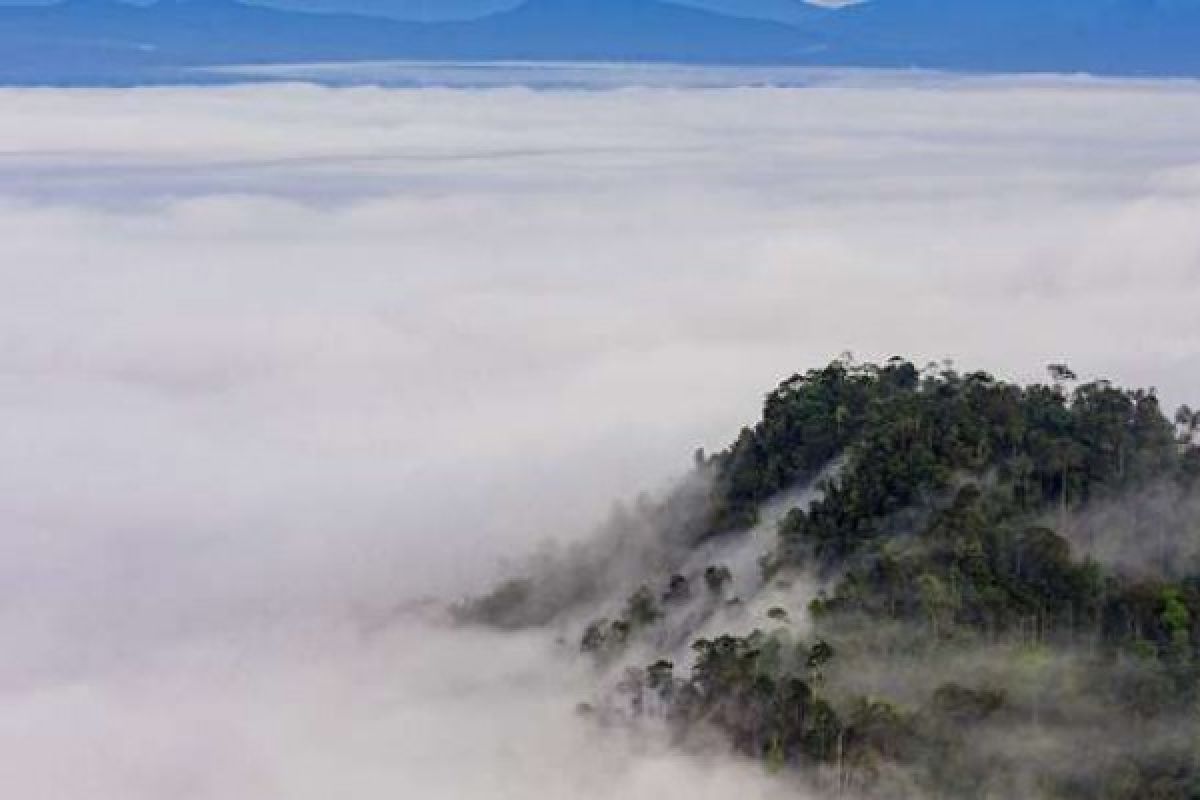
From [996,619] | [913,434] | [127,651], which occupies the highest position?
[913,434]

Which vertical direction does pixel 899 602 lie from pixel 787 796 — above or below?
above

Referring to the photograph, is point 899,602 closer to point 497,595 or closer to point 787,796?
point 787,796

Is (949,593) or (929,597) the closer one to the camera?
(929,597)

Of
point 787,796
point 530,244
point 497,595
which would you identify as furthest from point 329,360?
point 787,796

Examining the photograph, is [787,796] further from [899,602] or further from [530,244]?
[530,244]

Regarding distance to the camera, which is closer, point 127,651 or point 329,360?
point 127,651

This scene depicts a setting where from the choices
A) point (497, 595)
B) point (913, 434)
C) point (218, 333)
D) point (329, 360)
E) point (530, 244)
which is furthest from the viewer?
point (530, 244)

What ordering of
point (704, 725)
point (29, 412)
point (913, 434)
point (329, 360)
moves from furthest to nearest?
point (329, 360)
point (29, 412)
point (913, 434)
point (704, 725)
